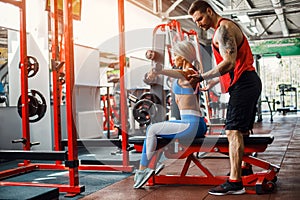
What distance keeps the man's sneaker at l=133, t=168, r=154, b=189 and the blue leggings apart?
6 cm

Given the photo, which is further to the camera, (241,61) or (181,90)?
(181,90)

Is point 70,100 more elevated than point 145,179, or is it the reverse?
point 70,100

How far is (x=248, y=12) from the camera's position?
8.91 m

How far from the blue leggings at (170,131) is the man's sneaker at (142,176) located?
0.06m

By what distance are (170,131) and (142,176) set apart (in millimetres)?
421

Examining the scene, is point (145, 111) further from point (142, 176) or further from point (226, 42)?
point (226, 42)

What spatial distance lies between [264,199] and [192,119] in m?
0.80

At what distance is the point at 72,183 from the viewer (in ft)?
10.2

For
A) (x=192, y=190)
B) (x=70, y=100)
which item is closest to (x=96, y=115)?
(x=70, y=100)

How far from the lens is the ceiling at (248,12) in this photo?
8730mm

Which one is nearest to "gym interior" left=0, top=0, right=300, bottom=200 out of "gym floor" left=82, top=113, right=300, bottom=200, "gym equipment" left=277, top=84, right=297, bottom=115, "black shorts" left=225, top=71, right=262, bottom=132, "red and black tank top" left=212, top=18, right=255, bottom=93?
"gym floor" left=82, top=113, right=300, bottom=200

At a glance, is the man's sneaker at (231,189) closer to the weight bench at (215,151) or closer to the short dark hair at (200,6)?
the weight bench at (215,151)

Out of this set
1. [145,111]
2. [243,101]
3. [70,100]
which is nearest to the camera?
[243,101]

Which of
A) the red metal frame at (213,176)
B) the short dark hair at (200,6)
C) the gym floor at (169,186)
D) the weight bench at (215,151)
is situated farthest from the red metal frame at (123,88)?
the short dark hair at (200,6)
